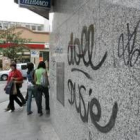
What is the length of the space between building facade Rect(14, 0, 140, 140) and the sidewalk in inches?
67.5

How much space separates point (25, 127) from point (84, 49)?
3943 mm

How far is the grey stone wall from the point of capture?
6.82ft

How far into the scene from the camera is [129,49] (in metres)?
2.11

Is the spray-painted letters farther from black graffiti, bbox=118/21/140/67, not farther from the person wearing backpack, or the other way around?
the person wearing backpack

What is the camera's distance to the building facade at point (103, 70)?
81.9 inches

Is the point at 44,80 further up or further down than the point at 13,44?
further down

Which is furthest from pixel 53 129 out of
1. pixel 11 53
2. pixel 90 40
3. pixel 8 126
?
pixel 11 53

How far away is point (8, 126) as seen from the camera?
6.85m

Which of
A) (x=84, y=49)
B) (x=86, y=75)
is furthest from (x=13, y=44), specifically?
(x=86, y=75)

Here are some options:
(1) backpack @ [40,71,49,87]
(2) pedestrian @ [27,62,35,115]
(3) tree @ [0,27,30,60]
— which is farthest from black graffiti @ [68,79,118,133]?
(3) tree @ [0,27,30,60]

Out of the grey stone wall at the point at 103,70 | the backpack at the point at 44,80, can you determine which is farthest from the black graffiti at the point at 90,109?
the backpack at the point at 44,80

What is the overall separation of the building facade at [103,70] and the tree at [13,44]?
27397 mm

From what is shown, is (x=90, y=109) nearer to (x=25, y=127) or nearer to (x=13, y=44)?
(x=25, y=127)

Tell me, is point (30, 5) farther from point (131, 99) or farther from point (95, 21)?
point (131, 99)
